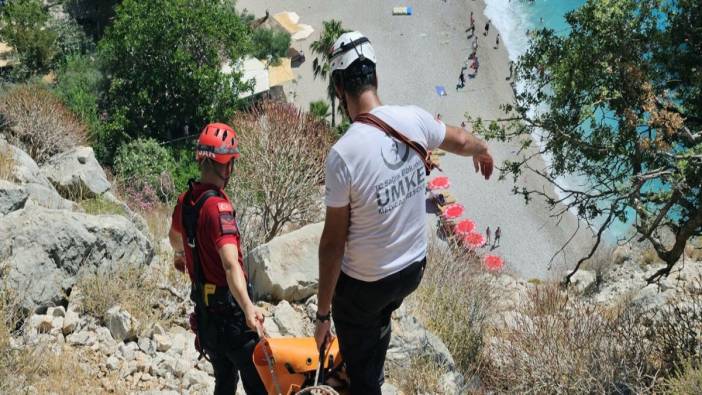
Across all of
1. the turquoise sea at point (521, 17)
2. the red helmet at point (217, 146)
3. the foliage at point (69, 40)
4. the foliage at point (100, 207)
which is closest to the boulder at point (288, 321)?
the red helmet at point (217, 146)

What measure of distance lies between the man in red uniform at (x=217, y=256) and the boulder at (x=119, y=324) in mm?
1835

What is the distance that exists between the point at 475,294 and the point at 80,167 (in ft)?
22.6

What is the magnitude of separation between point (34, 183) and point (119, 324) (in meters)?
3.93

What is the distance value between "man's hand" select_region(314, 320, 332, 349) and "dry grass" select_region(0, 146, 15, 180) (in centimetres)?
600

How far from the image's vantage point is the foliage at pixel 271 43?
30.8m

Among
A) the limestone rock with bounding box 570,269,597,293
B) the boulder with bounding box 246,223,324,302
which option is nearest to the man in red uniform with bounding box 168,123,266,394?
the boulder with bounding box 246,223,324,302

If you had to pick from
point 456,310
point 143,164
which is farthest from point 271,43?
point 456,310

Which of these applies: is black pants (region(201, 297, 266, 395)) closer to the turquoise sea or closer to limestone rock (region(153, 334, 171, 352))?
limestone rock (region(153, 334, 171, 352))

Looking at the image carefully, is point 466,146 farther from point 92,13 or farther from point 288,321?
point 92,13

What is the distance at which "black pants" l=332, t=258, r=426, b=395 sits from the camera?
12.2 ft

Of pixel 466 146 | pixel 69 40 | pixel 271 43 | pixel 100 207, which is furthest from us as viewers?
pixel 69 40

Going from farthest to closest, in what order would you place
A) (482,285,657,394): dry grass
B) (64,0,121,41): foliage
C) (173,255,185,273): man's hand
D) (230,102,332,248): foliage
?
(64,0,121,41): foliage < (230,102,332,248): foliage < (482,285,657,394): dry grass < (173,255,185,273): man's hand

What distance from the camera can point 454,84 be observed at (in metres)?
33.0

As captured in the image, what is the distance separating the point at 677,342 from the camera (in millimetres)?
6289
